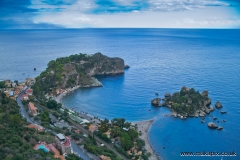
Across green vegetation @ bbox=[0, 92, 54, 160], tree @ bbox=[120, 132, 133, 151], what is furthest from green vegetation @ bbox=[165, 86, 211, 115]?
green vegetation @ bbox=[0, 92, 54, 160]

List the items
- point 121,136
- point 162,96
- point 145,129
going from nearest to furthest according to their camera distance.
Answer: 1. point 121,136
2. point 145,129
3. point 162,96

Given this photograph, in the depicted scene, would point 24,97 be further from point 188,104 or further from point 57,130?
point 188,104

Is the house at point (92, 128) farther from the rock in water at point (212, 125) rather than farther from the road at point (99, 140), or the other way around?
the rock in water at point (212, 125)

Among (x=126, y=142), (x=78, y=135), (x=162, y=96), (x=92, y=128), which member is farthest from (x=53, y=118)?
(x=162, y=96)

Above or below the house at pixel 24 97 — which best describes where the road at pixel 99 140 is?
below

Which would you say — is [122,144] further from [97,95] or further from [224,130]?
[97,95]

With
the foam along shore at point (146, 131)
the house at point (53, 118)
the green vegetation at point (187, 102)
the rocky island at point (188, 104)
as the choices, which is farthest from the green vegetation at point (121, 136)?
the green vegetation at point (187, 102)
